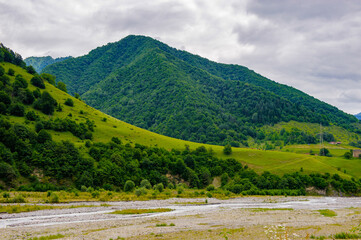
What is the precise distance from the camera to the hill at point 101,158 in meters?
79.2

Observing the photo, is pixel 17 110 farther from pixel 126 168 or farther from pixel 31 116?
pixel 126 168

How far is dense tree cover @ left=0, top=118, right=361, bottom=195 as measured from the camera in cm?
7825

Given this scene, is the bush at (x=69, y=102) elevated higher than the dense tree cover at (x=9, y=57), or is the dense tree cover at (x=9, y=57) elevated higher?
the dense tree cover at (x=9, y=57)

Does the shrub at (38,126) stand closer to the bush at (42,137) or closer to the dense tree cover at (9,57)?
the bush at (42,137)

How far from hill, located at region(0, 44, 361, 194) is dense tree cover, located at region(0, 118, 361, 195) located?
213 millimetres

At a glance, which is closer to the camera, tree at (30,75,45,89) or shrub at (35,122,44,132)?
shrub at (35,122,44,132)

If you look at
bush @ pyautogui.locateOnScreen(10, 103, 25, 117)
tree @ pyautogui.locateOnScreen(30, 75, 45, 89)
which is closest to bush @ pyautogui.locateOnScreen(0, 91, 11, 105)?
bush @ pyautogui.locateOnScreen(10, 103, 25, 117)

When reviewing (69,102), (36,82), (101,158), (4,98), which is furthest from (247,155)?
(36,82)

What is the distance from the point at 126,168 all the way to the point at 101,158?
30.7ft

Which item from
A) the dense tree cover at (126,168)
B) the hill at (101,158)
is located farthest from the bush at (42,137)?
the hill at (101,158)

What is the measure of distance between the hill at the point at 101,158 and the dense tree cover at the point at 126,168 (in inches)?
8.4

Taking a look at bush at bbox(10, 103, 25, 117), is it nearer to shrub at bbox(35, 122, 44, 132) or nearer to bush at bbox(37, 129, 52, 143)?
shrub at bbox(35, 122, 44, 132)

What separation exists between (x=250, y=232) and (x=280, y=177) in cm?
9215

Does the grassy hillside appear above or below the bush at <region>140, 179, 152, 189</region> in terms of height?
above
